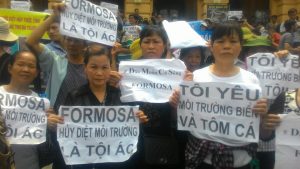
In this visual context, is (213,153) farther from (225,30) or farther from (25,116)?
(25,116)

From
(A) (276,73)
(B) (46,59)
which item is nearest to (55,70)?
(B) (46,59)

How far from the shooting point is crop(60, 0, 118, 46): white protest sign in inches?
177

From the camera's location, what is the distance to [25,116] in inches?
155

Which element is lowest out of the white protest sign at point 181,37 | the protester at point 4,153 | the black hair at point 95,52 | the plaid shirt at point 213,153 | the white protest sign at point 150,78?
the plaid shirt at point 213,153

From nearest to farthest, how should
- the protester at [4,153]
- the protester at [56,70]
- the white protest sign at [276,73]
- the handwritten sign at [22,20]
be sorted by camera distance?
the protester at [4,153], the white protest sign at [276,73], the protester at [56,70], the handwritten sign at [22,20]

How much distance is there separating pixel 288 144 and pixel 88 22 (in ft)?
6.68

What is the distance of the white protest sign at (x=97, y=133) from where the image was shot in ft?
12.9

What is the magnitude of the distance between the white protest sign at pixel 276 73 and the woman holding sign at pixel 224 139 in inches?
18.3

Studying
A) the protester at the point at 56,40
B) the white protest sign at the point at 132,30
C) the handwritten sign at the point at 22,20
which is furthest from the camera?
the white protest sign at the point at 132,30

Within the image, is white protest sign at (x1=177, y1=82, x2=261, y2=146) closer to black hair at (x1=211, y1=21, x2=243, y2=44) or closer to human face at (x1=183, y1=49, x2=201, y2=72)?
black hair at (x1=211, y1=21, x2=243, y2=44)

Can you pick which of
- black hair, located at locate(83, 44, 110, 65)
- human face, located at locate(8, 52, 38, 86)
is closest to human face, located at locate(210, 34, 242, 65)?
black hair, located at locate(83, 44, 110, 65)

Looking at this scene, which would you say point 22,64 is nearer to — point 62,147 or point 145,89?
point 62,147

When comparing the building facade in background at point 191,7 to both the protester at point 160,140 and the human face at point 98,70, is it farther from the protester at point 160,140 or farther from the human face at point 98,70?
the human face at point 98,70

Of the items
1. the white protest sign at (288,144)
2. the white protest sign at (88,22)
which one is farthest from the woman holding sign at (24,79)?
the white protest sign at (288,144)
